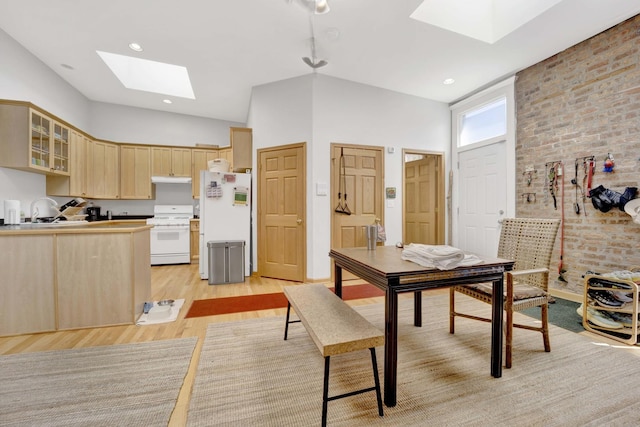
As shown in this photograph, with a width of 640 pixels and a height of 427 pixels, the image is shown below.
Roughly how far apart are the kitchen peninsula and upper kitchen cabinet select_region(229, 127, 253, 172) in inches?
87.0

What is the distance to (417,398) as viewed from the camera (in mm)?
1536

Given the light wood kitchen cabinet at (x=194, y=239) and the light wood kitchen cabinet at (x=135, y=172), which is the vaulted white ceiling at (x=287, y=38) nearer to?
the light wood kitchen cabinet at (x=135, y=172)

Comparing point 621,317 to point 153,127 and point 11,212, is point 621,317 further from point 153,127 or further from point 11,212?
point 153,127

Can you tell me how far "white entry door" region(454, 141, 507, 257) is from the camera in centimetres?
408

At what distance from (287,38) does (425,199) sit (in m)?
3.69

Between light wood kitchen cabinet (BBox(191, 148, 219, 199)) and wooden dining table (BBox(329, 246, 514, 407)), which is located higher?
light wood kitchen cabinet (BBox(191, 148, 219, 199))

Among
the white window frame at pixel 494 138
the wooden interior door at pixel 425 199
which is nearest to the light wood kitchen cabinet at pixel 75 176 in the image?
the wooden interior door at pixel 425 199

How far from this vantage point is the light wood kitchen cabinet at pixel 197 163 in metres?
5.69

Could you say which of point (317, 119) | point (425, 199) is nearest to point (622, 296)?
point (425, 199)

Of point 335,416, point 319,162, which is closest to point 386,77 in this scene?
point 319,162

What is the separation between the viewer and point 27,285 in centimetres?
231

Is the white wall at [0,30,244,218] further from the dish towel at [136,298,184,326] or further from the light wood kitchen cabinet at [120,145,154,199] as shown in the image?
the dish towel at [136,298,184,326]

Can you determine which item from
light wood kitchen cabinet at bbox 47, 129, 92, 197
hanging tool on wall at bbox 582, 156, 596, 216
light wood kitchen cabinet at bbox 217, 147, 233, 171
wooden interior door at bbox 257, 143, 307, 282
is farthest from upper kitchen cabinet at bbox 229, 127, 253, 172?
hanging tool on wall at bbox 582, 156, 596, 216

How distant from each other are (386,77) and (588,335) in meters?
3.82
